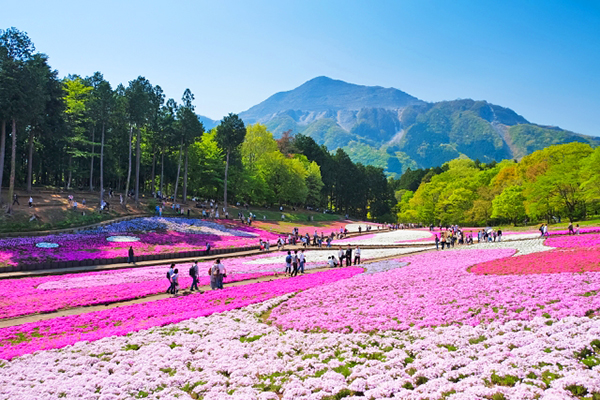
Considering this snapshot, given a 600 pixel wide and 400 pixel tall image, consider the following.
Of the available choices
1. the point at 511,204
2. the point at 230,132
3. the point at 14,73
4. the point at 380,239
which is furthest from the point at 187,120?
the point at 511,204

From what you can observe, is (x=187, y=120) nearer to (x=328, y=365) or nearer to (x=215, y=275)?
(x=215, y=275)

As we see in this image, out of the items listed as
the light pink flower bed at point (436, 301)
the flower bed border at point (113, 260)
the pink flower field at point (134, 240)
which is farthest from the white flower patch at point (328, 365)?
the pink flower field at point (134, 240)

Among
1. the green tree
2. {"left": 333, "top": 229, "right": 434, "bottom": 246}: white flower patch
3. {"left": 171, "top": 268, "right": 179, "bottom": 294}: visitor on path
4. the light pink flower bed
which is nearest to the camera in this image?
the light pink flower bed

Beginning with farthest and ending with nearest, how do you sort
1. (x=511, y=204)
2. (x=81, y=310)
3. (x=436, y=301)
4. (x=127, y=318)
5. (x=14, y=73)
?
(x=511, y=204)
(x=14, y=73)
(x=81, y=310)
(x=127, y=318)
(x=436, y=301)

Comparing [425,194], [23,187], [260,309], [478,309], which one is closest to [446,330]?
[478,309]

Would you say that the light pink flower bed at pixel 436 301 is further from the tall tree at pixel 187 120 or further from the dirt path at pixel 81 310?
the tall tree at pixel 187 120

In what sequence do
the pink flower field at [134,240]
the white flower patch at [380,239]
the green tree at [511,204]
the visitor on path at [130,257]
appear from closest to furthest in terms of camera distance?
the pink flower field at [134,240], the visitor on path at [130,257], the white flower patch at [380,239], the green tree at [511,204]

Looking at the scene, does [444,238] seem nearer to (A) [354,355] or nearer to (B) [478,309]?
(B) [478,309]

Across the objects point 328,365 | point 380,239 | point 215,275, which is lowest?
point 380,239

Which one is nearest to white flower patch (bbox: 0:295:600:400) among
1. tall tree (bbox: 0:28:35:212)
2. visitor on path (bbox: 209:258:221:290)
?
visitor on path (bbox: 209:258:221:290)

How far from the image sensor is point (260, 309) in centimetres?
1822

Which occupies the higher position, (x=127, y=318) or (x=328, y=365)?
(x=328, y=365)

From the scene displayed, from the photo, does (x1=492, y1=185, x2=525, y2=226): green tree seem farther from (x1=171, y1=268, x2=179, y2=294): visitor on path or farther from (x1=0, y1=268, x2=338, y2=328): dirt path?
(x1=171, y1=268, x2=179, y2=294): visitor on path

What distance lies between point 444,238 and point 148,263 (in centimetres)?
3093
